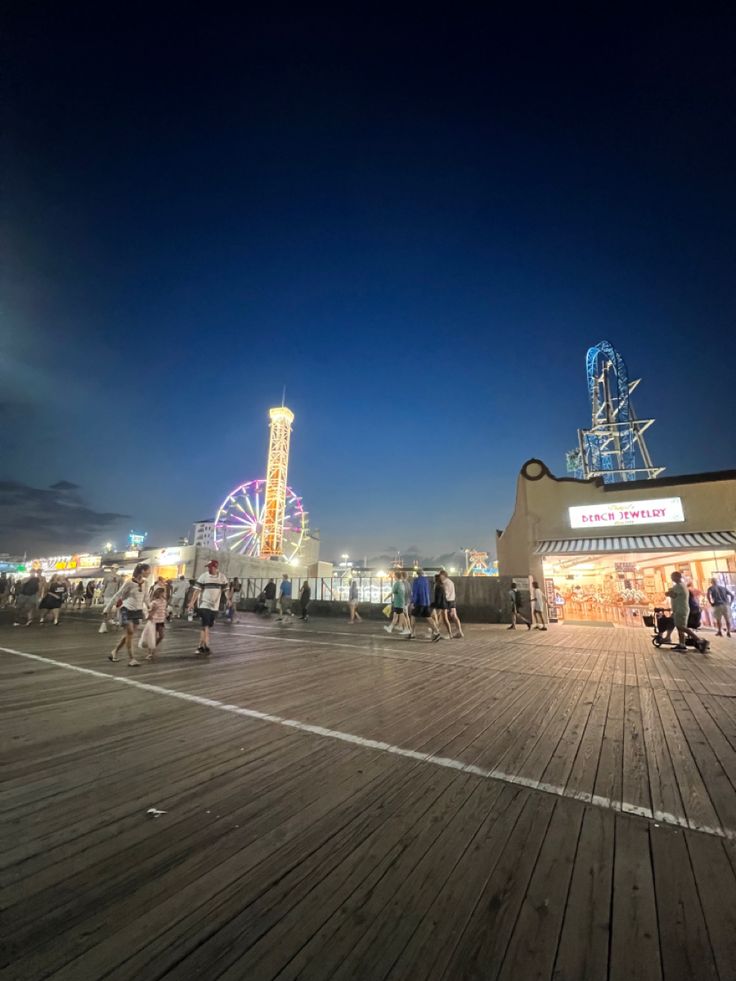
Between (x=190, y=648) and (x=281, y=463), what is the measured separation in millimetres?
46439

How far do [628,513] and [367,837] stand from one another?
19.8 meters

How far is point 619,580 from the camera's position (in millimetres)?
19969

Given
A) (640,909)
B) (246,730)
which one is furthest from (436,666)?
(640,909)

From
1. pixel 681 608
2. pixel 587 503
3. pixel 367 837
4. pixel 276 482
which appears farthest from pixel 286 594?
pixel 276 482

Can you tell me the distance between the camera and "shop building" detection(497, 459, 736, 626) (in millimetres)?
16797

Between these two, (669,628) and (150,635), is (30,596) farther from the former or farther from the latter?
(669,628)

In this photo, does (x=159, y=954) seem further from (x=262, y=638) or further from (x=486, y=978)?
(x=262, y=638)

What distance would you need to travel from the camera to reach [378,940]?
150 cm

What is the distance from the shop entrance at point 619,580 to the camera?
17.2 meters

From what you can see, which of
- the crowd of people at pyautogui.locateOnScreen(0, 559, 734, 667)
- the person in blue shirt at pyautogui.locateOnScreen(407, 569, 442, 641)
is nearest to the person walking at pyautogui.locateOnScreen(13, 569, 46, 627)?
the crowd of people at pyautogui.locateOnScreen(0, 559, 734, 667)

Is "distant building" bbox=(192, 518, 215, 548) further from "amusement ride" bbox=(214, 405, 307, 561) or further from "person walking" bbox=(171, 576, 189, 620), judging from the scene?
"person walking" bbox=(171, 576, 189, 620)

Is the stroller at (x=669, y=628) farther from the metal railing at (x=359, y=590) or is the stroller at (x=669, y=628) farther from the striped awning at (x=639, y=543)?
the metal railing at (x=359, y=590)

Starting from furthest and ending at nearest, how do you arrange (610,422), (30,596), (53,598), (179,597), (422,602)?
(610,422)
(179,597)
(53,598)
(30,596)
(422,602)

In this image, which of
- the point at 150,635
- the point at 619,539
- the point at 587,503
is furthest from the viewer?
the point at 587,503
